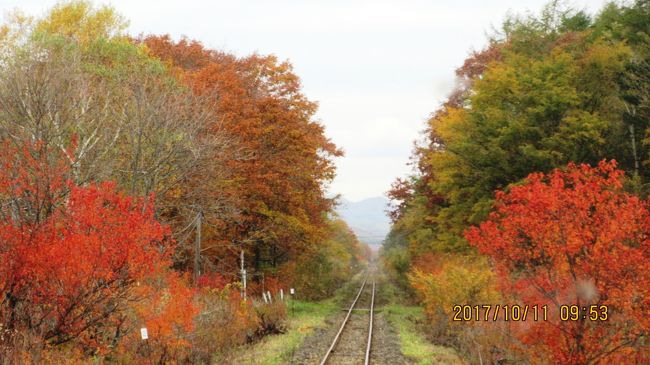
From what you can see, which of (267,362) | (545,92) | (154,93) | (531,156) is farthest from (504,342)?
(154,93)

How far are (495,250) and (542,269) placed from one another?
1.67 m

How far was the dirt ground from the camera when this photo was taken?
1662 centimetres

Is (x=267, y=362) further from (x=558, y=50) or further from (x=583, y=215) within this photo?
(x=558, y=50)

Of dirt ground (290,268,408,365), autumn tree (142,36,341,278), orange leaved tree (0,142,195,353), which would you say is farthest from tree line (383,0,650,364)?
orange leaved tree (0,142,195,353)

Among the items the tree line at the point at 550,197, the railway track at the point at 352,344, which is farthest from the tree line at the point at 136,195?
the tree line at the point at 550,197

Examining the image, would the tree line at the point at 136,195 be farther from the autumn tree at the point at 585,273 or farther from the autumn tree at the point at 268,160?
the autumn tree at the point at 585,273

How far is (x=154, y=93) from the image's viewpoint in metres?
20.5

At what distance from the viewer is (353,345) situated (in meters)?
19.6
